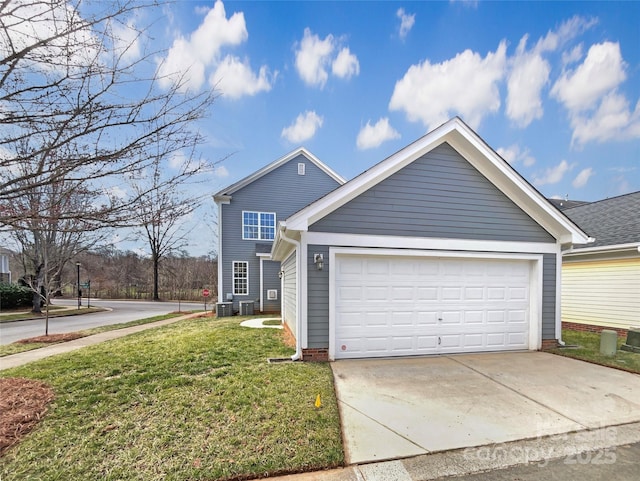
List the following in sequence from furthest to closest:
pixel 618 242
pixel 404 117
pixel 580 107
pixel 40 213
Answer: pixel 404 117
pixel 580 107
pixel 618 242
pixel 40 213

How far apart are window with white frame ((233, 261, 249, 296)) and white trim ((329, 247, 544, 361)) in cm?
1004

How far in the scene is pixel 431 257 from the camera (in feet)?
A: 22.2

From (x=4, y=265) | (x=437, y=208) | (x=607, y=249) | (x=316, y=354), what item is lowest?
(x=4, y=265)

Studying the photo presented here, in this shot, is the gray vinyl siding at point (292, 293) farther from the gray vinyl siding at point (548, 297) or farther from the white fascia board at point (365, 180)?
the gray vinyl siding at point (548, 297)

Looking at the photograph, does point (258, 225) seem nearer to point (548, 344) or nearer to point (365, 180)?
point (365, 180)

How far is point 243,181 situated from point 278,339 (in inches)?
382

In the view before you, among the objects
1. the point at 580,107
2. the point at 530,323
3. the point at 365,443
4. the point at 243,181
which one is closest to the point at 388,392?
the point at 365,443

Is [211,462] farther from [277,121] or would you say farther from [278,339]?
[277,121]

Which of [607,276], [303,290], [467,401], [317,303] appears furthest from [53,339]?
[607,276]

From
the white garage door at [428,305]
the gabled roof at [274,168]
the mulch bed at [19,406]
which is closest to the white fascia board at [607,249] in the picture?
the white garage door at [428,305]

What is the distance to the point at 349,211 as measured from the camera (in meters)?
6.39

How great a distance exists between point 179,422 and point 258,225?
12.7m

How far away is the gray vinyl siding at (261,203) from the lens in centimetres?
1530

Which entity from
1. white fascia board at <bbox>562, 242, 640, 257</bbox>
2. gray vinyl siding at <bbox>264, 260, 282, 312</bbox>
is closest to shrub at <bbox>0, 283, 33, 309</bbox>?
gray vinyl siding at <bbox>264, 260, 282, 312</bbox>
